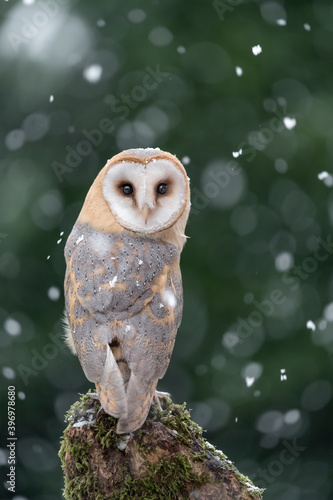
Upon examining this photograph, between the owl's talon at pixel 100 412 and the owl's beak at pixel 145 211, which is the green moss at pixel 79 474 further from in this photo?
the owl's beak at pixel 145 211

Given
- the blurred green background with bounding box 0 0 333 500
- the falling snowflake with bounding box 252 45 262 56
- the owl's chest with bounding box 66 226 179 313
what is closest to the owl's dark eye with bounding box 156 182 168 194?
the owl's chest with bounding box 66 226 179 313

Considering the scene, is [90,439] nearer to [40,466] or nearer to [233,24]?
[40,466]

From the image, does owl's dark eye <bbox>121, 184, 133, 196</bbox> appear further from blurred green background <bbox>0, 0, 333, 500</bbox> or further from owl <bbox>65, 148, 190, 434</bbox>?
blurred green background <bbox>0, 0, 333, 500</bbox>

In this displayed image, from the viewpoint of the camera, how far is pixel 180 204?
169 centimetres

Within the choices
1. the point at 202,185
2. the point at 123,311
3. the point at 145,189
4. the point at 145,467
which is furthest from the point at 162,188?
the point at 202,185

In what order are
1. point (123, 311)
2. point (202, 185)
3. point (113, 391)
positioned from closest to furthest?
point (113, 391) < point (123, 311) < point (202, 185)

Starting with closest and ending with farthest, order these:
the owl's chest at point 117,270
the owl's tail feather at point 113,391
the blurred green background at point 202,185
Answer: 1. the owl's tail feather at point 113,391
2. the owl's chest at point 117,270
3. the blurred green background at point 202,185

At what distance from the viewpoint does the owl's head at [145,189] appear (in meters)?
1.61

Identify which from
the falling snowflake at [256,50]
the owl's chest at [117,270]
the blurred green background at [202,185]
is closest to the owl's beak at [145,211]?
the owl's chest at [117,270]

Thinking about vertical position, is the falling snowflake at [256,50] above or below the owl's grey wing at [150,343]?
above

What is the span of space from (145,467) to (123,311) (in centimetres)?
44

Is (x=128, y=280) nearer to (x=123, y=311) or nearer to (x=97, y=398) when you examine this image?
(x=123, y=311)

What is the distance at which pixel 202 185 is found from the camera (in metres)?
2.60

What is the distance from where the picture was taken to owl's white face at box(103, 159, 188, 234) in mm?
1606
